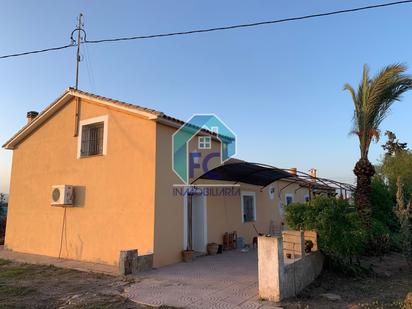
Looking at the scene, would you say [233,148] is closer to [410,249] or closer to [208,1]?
[208,1]

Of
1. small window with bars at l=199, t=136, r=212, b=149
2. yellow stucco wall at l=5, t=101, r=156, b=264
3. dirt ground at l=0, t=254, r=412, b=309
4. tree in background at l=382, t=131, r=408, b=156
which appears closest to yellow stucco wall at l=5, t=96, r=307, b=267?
yellow stucco wall at l=5, t=101, r=156, b=264

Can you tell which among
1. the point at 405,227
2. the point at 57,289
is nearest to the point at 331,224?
the point at 405,227

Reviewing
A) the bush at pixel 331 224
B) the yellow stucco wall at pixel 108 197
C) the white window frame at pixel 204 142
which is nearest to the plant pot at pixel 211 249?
the yellow stucco wall at pixel 108 197

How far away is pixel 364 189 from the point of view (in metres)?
12.8

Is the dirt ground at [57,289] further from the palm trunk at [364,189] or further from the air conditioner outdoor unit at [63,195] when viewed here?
the palm trunk at [364,189]

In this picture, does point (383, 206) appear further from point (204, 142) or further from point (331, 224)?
point (204, 142)

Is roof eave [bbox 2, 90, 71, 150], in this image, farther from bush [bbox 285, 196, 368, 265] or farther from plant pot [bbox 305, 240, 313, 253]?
plant pot [bbox 305, 240, 313, 253]

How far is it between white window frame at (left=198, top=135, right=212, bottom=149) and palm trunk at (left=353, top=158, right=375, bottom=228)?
18.8 feet

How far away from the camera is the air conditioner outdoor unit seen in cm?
1247

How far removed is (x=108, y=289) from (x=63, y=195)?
5.60 meters

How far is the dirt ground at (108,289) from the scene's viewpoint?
6863mm

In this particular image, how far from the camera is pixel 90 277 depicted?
9.40 m

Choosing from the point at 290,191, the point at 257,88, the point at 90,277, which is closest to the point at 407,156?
the point at 290,191

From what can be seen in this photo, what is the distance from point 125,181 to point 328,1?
828 cm
